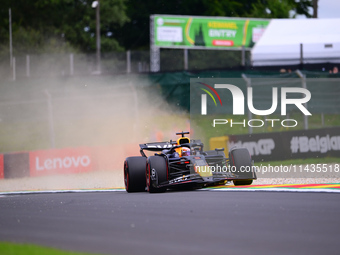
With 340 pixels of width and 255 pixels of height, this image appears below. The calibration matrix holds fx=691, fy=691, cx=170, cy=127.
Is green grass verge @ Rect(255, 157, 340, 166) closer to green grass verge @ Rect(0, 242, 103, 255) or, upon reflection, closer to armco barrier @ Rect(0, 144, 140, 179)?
armco barrier @ Rect(0, 144, 140, 179)

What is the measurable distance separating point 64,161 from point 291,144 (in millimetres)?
5749

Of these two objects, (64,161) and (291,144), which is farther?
(64,161)

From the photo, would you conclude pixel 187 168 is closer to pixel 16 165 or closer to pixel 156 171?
pixel 156 171

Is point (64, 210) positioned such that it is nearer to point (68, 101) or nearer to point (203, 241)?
point (203, 241)

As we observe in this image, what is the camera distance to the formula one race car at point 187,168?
11.0 metres

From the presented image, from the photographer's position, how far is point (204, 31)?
39.0 meters

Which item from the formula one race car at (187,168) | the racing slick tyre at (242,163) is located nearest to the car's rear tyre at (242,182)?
the formula one race car at (187,168)

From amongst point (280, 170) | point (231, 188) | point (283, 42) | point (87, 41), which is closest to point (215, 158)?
point (231, 188)

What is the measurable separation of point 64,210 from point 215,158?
340 centimetres

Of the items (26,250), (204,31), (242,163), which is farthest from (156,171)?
(204,31)

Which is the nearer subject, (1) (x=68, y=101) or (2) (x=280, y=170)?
(2) (x=280, y=170)

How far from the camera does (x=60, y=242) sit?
239 inches

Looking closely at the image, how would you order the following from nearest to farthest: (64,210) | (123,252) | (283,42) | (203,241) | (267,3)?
(123,252) < (203,241) < (64,210) < (283,42) < (267,3)

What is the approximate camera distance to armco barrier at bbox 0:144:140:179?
17062 mm
